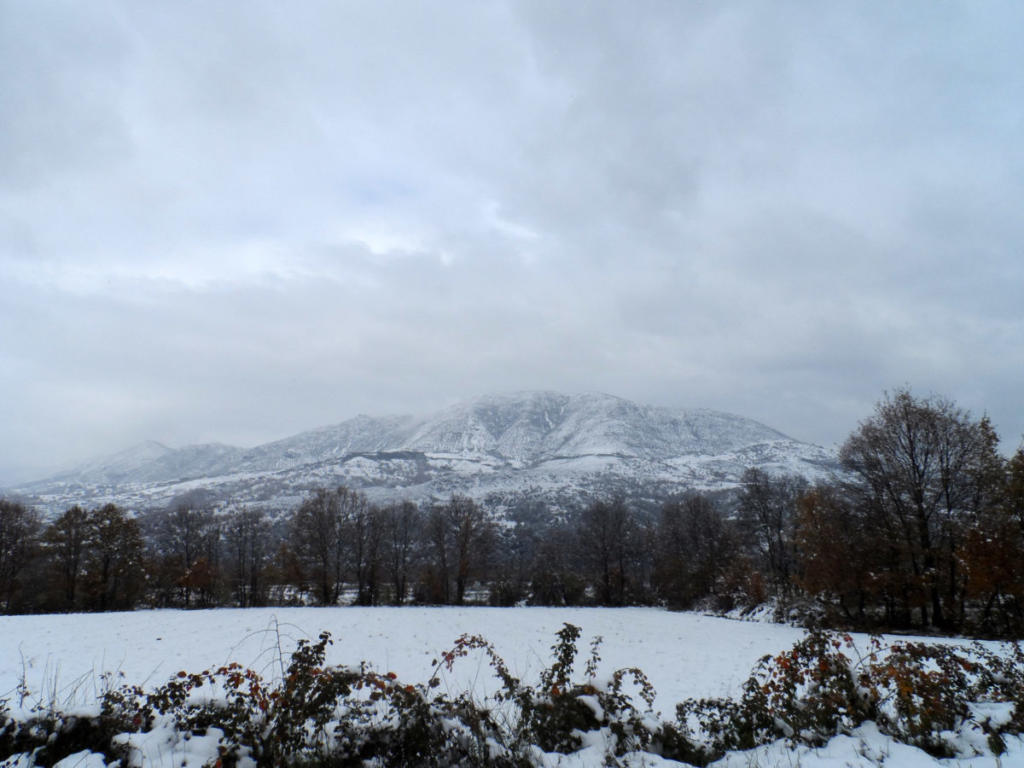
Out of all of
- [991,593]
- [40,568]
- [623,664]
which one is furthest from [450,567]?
[991,593]

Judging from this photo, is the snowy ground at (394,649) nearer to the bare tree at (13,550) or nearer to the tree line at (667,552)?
the tree line at (667,552)

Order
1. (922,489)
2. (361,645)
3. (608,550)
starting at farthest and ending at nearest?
(608,550) → (922,489) → (361,645)

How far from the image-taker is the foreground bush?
6262 mm

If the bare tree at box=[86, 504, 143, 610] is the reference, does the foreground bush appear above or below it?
above

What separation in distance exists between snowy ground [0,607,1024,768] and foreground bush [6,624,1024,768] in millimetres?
550

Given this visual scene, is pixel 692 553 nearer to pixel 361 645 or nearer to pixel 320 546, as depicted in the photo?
pixel 320 546

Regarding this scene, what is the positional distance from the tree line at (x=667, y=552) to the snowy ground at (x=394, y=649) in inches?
143

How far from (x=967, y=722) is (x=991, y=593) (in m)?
21.5

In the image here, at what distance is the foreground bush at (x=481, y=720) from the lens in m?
6.26

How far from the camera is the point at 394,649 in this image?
22.7 m

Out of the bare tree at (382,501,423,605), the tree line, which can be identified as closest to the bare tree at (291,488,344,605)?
the tree line

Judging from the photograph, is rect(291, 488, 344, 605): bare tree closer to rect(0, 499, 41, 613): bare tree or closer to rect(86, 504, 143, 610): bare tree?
rect(86, 504, 143, 610): bare tree

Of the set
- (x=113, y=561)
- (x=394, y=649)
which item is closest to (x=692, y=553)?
(x=394, y=649)

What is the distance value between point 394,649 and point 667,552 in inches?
1886
